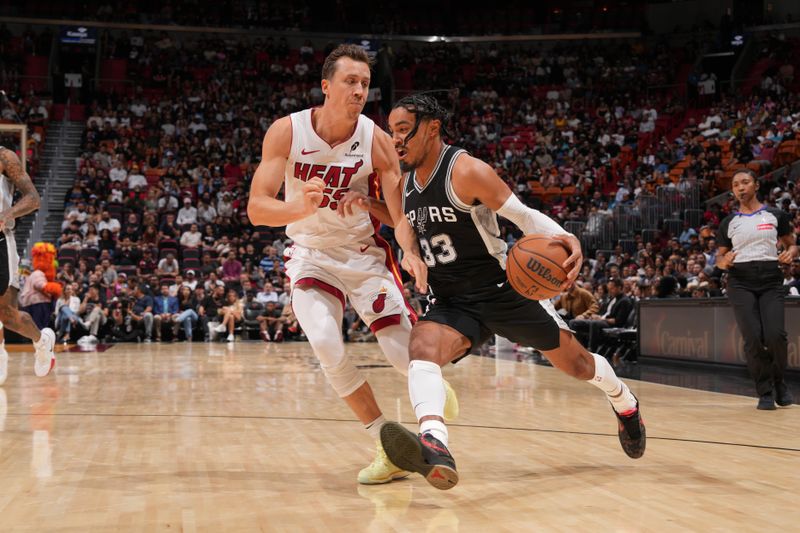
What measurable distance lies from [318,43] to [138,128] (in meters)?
8.26

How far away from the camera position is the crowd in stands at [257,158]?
1636cm

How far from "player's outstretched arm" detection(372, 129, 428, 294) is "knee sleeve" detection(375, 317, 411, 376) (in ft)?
0.66

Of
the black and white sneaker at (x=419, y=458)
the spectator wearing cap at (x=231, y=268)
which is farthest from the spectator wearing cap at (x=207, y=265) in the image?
the black and white sneaker at (x=419, y=458)

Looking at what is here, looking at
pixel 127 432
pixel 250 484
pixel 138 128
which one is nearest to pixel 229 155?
pixel 138 128

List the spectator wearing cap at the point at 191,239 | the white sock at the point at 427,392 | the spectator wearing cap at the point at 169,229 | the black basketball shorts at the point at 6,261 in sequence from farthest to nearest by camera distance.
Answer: the spectator wearing cap at the point at 169,229 < the spectator wearing cap at the point at 191,239 < the black basketball shorts at the point at 6,261 < the white sock at the point at 427,392

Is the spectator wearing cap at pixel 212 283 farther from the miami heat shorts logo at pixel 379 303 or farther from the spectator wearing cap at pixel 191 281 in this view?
the miami heat shorts logo at pixel 379 303

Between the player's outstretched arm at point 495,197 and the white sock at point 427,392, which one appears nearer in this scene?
the white sock at point 427,392

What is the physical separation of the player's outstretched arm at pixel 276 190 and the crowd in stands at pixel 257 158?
827cm

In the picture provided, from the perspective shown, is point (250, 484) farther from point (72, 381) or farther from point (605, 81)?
point (605, 81)

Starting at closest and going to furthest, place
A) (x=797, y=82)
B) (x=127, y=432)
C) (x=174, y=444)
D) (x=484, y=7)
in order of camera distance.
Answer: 1. (x=174, y=444)
2. (x=127, y=432)
3. (x=797, y=82)
4. (x=484, y=7)

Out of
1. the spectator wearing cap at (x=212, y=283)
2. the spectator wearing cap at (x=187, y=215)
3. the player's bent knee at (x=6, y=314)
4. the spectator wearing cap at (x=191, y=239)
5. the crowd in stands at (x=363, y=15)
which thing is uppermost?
the crowd in stands at (x=363, y=15)

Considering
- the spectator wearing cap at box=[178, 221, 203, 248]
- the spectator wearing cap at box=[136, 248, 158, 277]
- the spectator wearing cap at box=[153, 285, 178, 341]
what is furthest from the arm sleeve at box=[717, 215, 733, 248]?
the spectator wearing cap at box=[178, 221, 203, 248]

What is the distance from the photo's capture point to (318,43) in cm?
2914

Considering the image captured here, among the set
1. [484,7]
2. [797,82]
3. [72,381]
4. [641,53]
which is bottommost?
[72,381]
